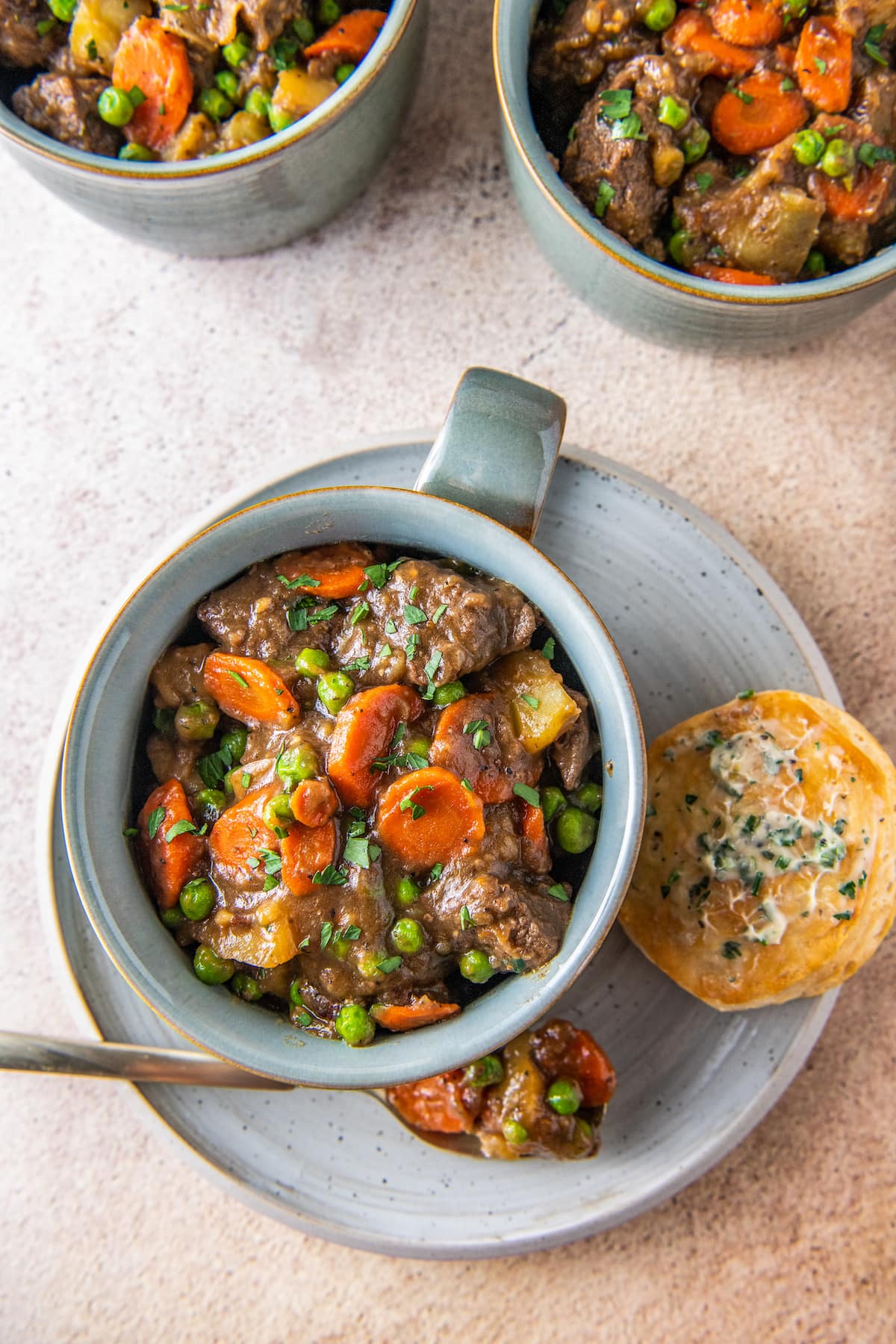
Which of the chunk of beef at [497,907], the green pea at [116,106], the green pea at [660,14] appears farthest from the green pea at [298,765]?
the green pea at [660,14]

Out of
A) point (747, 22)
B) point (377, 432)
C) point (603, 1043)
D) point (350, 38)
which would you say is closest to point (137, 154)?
point (350, 38)

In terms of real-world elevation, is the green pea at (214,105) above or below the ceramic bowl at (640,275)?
above

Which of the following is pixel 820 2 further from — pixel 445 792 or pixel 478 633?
pixel 445 792

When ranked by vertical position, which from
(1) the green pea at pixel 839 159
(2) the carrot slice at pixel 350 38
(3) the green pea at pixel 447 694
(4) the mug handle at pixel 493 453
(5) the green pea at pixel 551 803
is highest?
(2) the carrot slice at pixel 350 38

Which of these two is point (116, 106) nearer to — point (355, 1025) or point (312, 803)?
point (312, 803)

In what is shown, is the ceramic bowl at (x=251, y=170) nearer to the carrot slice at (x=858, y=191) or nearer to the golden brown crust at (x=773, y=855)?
the carrot slice at (x=858, y=191)
